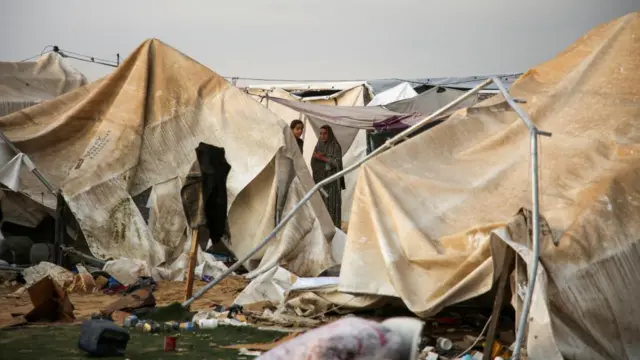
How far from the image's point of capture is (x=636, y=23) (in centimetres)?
816

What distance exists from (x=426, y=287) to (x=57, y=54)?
10457 millimetres

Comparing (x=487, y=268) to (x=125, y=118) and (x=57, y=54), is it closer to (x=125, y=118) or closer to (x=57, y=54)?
(x=125, y=118)

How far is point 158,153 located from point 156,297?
2.71 meters

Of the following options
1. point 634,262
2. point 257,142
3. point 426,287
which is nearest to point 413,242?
point 426,287

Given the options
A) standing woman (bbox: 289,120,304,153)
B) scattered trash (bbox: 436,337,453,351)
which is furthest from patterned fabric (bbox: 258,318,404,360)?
standing woman (bbox: 289,120,304,153)

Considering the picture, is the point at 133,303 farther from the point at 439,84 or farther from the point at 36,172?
the point at 439,84

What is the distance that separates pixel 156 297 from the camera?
962 cm

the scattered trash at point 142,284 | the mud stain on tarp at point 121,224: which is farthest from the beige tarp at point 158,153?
the scattered trash at point 142,284

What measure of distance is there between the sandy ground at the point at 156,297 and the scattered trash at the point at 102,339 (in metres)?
1.86

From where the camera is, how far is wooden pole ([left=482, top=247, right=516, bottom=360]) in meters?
A: 6.23

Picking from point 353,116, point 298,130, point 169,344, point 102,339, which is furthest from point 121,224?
point 102,339

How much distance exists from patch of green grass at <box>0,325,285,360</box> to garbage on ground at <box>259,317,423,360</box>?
245cm

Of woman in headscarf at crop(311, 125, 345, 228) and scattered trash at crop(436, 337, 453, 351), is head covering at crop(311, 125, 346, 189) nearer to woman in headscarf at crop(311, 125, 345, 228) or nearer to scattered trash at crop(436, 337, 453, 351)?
woman in headscarf at crop(311, 125, 345, 228)

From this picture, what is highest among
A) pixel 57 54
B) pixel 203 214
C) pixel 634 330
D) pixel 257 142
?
pixel 57 54
